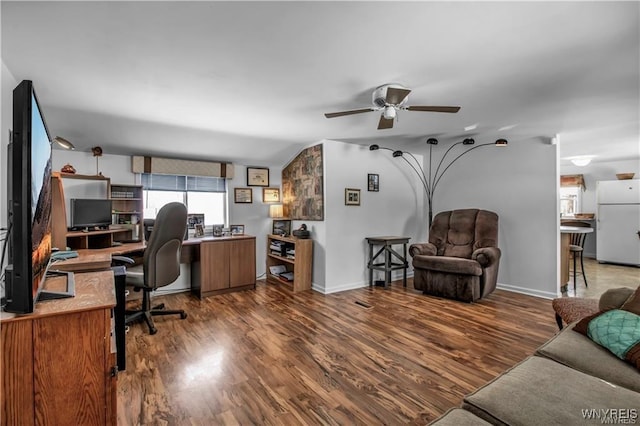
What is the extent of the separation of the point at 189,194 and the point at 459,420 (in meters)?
4.44

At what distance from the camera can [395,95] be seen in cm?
232

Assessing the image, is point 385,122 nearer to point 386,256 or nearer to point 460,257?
point 386,256

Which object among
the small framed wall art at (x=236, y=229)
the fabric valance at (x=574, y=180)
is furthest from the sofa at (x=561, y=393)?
the fabric valance at (x=574, y=180)

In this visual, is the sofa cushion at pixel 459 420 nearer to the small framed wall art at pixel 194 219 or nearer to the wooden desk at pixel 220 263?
the wooden desk at pixel 220 263

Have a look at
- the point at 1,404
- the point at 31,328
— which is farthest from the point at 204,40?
the point at 1,404

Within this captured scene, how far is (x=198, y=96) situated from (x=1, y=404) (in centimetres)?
237

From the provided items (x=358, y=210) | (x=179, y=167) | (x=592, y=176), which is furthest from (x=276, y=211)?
(x=592, y=176)

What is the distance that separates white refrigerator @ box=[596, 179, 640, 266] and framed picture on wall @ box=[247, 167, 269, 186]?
22.2 feet

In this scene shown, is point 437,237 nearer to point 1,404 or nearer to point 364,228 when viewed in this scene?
point 364,228

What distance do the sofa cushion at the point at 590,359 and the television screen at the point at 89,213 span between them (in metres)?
4.13

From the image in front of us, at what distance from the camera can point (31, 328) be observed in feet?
3.34

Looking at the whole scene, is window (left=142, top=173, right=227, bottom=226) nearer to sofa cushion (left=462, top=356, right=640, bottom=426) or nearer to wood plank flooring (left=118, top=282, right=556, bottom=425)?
wood plank flooring (left=118, top=282, right=556, bottom=425)

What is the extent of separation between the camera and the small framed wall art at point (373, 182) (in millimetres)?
4707

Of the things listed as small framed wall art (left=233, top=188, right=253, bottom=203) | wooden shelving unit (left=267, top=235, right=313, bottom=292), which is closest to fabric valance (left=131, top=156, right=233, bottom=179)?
small framed wall art (left=233, top=188, right=253, bottom=203)
